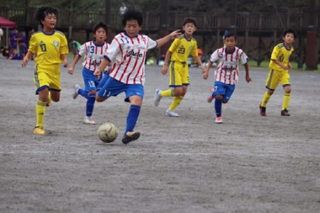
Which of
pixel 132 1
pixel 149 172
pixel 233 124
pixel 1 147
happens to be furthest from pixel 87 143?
pixel 132 1

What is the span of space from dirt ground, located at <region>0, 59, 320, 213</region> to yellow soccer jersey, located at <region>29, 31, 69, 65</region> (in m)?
1.14

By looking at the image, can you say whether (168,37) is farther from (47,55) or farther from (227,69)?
(227,69)

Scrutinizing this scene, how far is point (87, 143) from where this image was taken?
12312 millimetres

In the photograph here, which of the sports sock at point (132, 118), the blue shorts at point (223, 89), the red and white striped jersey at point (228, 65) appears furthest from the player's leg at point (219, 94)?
the sports sock at point (132, 118)

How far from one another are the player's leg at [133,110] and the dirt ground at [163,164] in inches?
5.5

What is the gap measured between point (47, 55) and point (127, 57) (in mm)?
1566

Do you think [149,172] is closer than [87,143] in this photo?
Yes

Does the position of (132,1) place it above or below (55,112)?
above

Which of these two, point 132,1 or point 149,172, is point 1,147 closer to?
point 149,172

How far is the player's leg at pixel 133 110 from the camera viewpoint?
12242 millimetres

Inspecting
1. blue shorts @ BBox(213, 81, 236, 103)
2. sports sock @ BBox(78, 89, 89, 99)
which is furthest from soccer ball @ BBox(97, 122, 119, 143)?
blue shorts @ BBox(213, 81, 236, 103)

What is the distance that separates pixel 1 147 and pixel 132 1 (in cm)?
5028

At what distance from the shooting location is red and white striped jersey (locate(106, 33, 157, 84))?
12861 millimetres

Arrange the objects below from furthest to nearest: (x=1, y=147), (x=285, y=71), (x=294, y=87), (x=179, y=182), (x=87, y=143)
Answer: (x=294, y=87) → (x=285, y=71) → (x=87, y=143) → (x=1, y=147) → (x=179, y=182)
